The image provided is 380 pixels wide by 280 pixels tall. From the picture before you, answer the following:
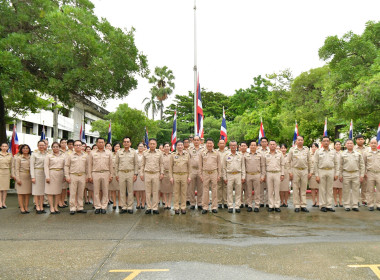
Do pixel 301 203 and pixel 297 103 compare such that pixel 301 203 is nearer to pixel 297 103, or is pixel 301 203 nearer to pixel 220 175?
pixel 220 175

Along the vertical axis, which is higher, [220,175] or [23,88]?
[23,88]

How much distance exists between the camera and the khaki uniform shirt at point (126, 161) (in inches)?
338

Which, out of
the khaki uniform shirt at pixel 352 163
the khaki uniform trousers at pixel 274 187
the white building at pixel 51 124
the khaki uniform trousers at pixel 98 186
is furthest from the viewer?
the white building at pixel 51 124

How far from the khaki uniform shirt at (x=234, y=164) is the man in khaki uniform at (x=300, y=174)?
4.27ft

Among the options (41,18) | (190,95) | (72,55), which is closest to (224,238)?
(72,55)

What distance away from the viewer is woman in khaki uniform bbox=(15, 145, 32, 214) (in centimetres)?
841

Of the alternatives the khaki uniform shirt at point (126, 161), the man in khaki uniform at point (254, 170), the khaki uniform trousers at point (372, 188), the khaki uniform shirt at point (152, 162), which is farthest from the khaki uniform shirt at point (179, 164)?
the khaki uniform trousers at point (372, 188)

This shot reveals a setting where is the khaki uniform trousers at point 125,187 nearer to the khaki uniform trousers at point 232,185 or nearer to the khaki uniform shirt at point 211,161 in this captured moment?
the khaki uniform shirt at point 211,161

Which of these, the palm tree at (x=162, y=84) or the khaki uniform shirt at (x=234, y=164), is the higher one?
the palm tree at (x=162, y=84)

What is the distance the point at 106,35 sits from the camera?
11.8 metres

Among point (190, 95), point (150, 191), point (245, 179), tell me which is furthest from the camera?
point (190, 95)

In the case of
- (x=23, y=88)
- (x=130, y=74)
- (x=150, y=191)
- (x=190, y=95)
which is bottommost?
(x=150, y=191)

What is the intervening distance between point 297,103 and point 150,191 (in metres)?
20.3

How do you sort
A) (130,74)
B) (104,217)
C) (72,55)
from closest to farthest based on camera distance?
1. (104,217)
2. (72,55)
3. (130,74)
